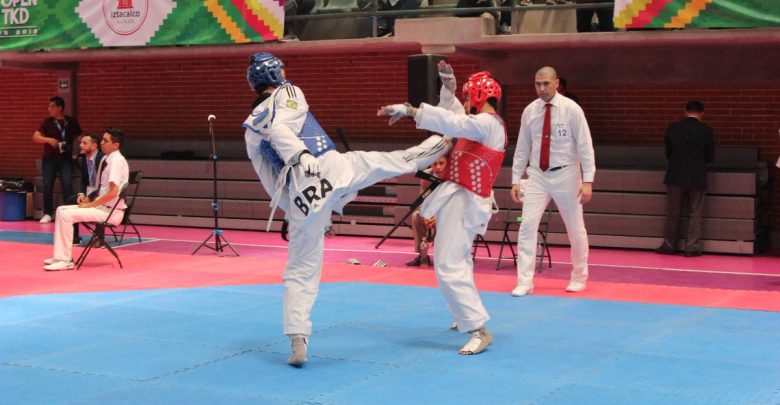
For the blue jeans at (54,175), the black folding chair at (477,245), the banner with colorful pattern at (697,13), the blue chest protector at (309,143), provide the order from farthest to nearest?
the blue jeans at (54,175)
the black folding chair at (477,245)
the banner with colorful pattern at (697,13)
the blue chest protector at (309,143)

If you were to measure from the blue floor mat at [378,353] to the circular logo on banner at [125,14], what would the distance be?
6201 mm

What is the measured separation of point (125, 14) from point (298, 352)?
30.5 feet

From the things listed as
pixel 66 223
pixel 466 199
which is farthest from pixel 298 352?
pixel 66 223

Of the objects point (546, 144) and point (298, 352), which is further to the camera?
point (546, 144)

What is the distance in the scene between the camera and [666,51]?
12.9 m

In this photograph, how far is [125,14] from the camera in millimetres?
14008

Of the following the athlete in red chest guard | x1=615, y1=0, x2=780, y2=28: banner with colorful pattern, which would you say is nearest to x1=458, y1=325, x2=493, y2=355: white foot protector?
the athlete in red chest guard

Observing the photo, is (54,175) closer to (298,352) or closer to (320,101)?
(320,101)

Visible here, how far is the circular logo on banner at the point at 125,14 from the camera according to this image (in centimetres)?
1389

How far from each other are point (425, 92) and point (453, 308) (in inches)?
230

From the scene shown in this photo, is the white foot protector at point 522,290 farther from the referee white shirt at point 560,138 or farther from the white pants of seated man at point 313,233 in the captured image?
the white pants of seated man at point 313,233

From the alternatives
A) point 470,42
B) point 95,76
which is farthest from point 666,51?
point 95,76

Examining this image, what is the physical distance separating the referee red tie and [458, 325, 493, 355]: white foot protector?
2468 mm

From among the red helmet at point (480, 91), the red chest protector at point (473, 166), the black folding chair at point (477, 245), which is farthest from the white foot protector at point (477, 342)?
the black folding chair at point (477, 245)
